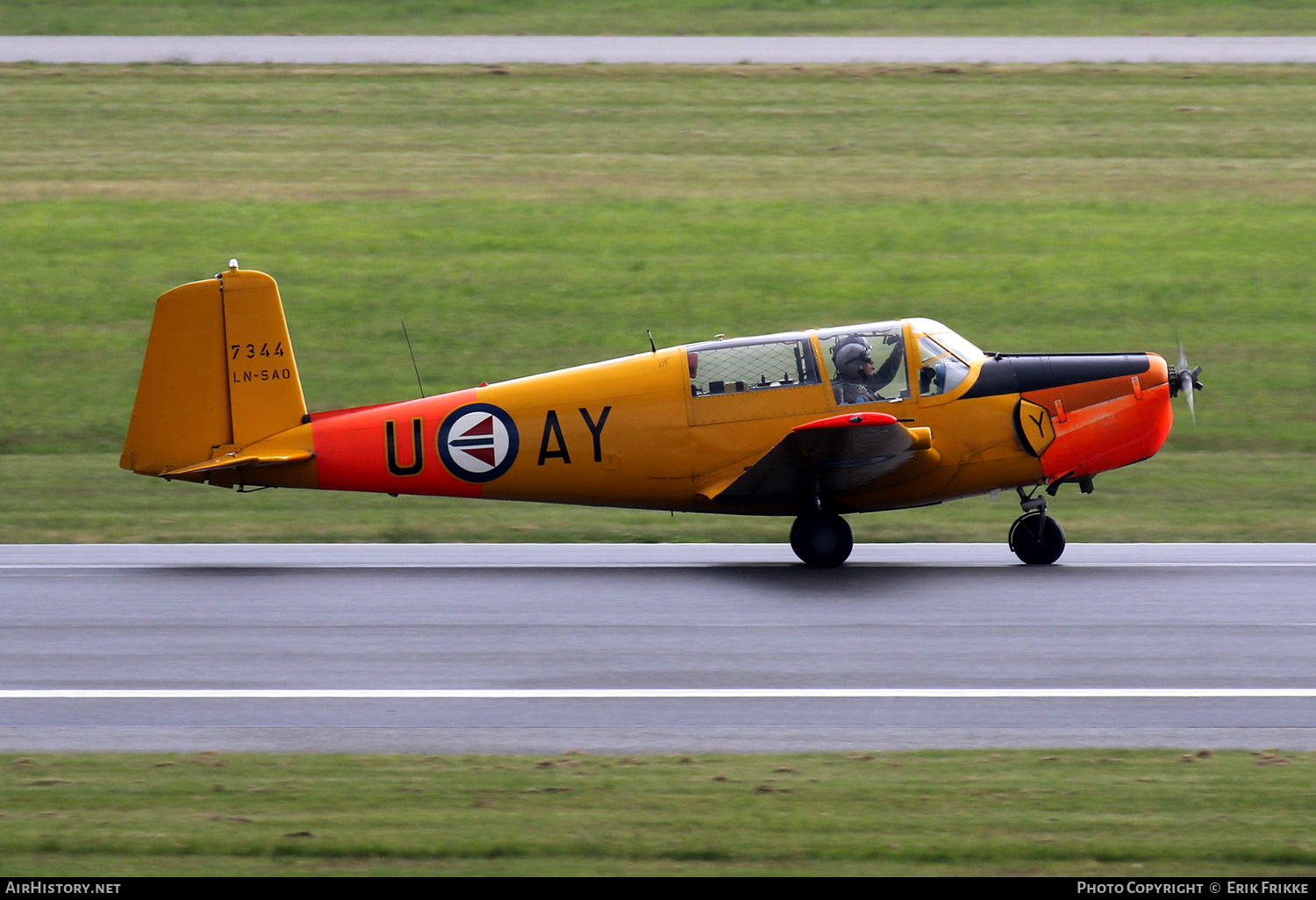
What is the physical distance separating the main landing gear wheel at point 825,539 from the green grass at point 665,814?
5.30 metres

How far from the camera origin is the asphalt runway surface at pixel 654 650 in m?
8.88

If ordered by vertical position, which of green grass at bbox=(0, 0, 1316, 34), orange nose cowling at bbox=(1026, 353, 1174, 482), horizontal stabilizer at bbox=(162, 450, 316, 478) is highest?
green grass at bbox=(0, 0, 1316, 34)

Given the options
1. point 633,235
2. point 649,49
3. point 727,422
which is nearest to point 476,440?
point 727,422

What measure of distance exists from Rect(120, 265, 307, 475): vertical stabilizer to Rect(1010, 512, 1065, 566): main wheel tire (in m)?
6.81

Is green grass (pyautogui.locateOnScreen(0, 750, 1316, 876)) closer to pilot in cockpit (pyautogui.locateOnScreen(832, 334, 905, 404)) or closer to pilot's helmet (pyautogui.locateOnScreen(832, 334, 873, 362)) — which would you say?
pilot in cockpit (pyautogui.locateOnScreen(832, 334, 905, 404))

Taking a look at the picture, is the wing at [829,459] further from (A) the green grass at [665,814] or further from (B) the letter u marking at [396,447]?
(A) the green grass at [665,814]

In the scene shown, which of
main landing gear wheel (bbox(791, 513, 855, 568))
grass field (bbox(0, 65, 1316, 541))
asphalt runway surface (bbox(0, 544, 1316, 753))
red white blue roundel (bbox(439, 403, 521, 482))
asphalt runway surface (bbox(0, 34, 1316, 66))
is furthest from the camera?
asphalt runway surface (bbox(0, 34, 1316, 66))

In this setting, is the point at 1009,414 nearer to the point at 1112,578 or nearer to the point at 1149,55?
the point at 1112,578

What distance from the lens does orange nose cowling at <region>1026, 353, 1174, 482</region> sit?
44.4 feet

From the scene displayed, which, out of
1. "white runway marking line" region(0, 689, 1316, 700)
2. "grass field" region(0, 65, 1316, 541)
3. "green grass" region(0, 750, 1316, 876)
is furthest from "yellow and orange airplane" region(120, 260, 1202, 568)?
"green grass" region(0, 750, 1316, 876)

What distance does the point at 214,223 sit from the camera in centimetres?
2528

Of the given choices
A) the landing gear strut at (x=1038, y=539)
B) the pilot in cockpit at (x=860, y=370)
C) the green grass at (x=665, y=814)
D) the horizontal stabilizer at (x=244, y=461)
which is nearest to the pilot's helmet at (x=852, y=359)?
the pilot in cockpit at (x=860, y=370)

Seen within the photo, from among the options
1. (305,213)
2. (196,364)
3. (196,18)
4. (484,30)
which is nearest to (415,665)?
(196,364)
